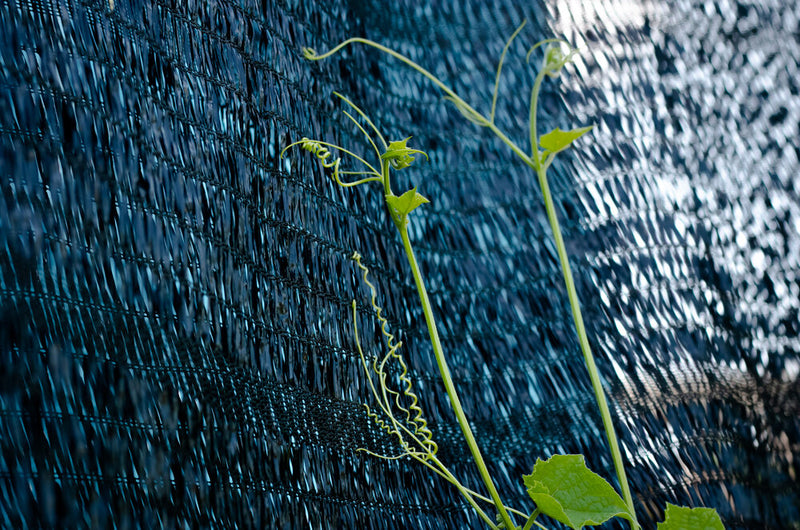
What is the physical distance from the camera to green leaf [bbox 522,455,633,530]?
1.10 ft

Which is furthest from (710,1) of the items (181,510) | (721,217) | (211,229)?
(181,510)

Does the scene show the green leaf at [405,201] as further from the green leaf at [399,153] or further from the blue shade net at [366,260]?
the blue shade net at [366,260]

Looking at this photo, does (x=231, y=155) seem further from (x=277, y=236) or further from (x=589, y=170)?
(x=589, y=170)

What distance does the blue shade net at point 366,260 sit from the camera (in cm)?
34

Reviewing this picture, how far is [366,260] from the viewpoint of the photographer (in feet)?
1.92

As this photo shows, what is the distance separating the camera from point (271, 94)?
53cm

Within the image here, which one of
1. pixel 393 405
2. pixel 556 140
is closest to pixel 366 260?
pixel 393 405

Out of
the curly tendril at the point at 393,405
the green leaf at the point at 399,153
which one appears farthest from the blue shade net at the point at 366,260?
the green leaf at the point at 399,153

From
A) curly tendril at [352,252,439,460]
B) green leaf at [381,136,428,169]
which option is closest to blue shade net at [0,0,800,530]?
curly tendril at [352,252,439,460]

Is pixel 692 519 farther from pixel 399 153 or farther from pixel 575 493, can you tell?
pixel 399 153

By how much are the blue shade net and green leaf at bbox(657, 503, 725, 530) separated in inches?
8.1

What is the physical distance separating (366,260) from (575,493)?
29 centimetres

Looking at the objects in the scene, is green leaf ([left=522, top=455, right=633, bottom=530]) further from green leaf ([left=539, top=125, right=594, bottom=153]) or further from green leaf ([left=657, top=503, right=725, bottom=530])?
green leaf ([left=539, top=125, right=594, bottom=153])

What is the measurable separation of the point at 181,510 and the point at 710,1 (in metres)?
0.80
